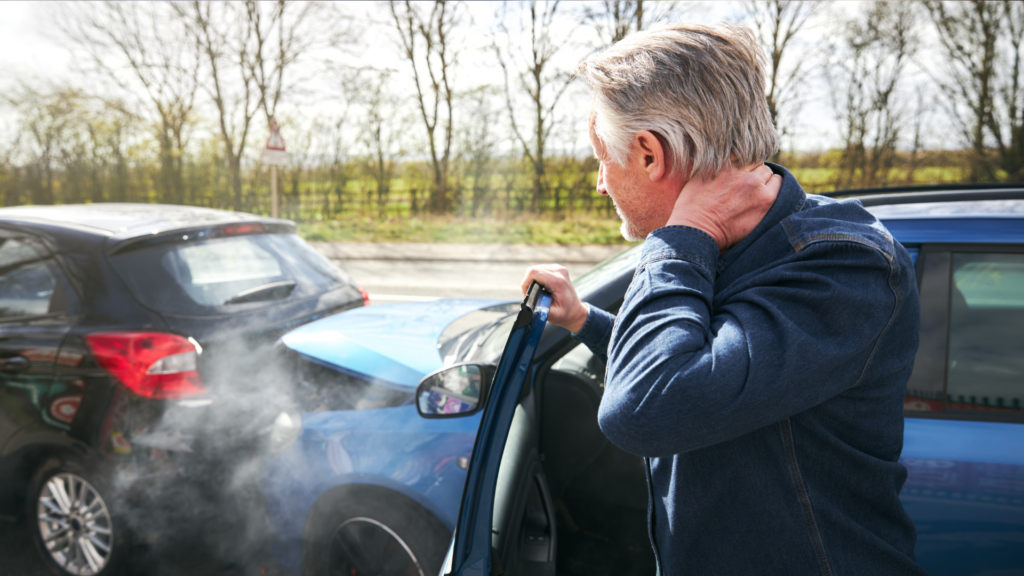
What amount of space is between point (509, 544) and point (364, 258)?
492 inches

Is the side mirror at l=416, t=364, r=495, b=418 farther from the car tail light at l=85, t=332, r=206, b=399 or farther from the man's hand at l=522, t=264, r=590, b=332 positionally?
the car tail light at l=85, t=332, r=206, b=399

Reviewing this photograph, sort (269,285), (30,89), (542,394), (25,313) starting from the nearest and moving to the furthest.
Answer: (542,394) → (25,313) → (269,285) → (30,89)

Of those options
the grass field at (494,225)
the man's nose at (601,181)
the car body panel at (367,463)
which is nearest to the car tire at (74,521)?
the car body panel at (367,463)

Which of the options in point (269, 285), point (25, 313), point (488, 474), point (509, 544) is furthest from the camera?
point (269, 285)

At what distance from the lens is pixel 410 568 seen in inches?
73.1

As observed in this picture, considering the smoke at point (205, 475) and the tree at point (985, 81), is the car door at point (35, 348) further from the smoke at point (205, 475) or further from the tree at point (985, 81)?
the tree at point (985, 81)

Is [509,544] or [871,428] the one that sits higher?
[871,428]

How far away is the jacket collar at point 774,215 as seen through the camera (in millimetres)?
899

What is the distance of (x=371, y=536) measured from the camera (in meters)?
1.89

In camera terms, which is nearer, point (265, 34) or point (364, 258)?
point (364, 258)

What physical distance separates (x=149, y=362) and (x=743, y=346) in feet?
8.12

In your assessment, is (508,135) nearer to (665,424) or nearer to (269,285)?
(269,285)

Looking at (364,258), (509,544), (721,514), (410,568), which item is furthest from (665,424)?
(364,258)

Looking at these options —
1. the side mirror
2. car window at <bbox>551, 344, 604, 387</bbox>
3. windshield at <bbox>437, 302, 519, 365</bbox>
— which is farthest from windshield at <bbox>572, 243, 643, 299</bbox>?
the side mirror
